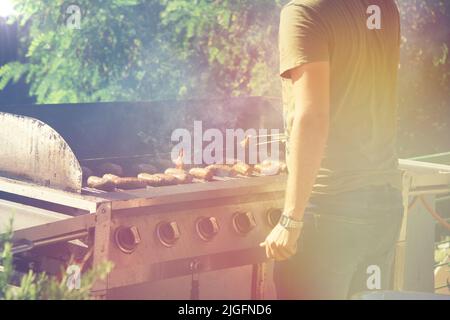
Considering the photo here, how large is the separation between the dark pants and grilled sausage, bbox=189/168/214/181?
46.4 inches

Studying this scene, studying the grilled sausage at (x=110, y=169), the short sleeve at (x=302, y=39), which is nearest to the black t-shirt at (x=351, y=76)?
the short sleeve at (x=302, y=39)

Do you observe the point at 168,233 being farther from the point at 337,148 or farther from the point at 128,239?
the point at 337,148

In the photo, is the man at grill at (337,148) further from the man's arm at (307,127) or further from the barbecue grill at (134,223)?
the barbecue grill at (134,223)

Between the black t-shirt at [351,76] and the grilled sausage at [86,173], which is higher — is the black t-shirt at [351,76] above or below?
above

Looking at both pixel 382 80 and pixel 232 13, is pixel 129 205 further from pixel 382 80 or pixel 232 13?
pixel 232 13

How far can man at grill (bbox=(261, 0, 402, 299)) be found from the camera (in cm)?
300

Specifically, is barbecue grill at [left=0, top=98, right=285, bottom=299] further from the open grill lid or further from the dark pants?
the dark pants

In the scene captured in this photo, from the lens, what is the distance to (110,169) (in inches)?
175

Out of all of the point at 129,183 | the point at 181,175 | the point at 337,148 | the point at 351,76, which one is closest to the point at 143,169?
the point at 181,175

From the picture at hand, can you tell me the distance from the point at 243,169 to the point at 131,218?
3.23 ft

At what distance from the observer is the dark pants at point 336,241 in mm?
3189

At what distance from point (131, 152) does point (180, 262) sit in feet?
4.09

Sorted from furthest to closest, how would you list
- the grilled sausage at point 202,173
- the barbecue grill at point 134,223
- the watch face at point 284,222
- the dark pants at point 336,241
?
the grilled sausage at point 202,173 → the barbecue grill at point 134,223 → the dark pants at point 336,241 → the watch face at point 284,222

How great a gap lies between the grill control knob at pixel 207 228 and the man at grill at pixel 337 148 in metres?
0.72
